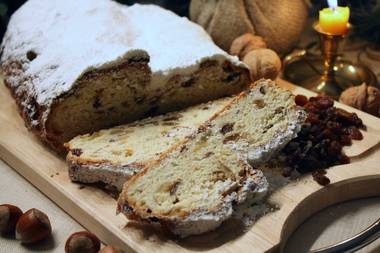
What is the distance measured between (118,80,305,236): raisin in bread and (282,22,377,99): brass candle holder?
0.88 meters

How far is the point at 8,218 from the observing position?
2.29 metres

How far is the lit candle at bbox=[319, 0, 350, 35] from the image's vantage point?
3.26m

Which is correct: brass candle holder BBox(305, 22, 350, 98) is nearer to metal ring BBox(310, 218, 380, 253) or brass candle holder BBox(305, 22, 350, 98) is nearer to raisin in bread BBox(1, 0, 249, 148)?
raisin in bread BBox(1, 0, 249, 148)

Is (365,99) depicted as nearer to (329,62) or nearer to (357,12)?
(329,62)

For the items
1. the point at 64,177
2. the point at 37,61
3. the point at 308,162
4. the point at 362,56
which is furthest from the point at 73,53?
the point at 362,56

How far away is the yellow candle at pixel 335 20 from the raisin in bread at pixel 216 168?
876 mm

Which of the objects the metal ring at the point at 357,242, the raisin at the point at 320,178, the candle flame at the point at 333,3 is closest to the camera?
the metal ring at the point at 357,242

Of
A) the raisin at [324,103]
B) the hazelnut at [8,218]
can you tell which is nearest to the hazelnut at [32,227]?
the hazelnut at [8,218]

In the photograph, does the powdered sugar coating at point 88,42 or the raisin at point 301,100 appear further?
the raisin at point 301,100

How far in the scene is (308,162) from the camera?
244 cm

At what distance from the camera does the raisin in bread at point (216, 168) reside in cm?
209

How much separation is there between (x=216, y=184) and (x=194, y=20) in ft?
5.76

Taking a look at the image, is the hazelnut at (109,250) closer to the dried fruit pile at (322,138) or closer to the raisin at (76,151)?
the raisin at (76,151)

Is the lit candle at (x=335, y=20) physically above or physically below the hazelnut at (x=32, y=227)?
above
